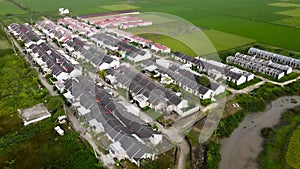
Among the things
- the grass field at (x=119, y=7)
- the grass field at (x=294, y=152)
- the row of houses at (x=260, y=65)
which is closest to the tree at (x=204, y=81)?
the row of houses at (x=260, y=65)

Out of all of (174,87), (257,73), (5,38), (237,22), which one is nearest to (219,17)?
(237,22)

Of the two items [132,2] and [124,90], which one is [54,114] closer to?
[124,90]

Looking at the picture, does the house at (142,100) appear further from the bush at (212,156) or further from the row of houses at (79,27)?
the row of houses at (79,27)

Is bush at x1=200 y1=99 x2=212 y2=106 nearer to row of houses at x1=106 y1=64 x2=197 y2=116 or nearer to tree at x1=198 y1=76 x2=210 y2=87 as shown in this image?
row of houses at x1=106 y1=64 x2=197 y2=116

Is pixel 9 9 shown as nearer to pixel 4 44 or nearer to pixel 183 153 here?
pixel 4 44

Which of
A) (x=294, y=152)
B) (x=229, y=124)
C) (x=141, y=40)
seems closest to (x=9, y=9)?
(x=141, y=40)
